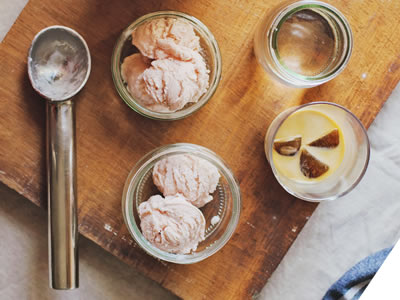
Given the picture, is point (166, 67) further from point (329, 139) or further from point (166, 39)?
point (329, 139)

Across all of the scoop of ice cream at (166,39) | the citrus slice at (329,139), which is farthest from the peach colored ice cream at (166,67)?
the citrus slice at (329,139)

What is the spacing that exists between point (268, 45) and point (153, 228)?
0.36 metres

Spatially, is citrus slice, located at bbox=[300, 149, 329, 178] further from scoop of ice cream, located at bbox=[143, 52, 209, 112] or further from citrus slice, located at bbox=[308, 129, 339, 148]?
scoop of ice cream, located at bbox=[143, 52, 209, 112]

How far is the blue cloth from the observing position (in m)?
0.89

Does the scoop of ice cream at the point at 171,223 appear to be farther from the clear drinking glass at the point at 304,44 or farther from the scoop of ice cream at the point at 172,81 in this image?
the clear drinking glass at the point at 304,44

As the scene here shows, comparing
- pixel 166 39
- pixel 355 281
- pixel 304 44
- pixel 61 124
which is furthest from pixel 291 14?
pixel 355 281

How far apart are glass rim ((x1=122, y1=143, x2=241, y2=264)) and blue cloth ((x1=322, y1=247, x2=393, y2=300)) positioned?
31 centimetres

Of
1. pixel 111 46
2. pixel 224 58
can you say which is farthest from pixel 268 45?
pixel 111 46

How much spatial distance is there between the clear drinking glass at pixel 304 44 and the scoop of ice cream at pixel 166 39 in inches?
4.9

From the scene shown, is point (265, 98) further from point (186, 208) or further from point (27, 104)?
point (27, 104)

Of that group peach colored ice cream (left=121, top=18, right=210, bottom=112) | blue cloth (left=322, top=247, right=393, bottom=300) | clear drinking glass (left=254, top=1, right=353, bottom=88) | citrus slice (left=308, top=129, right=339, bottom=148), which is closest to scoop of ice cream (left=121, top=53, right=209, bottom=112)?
peach colored ice cream (left=121, top=18, right=210, bottom=112)

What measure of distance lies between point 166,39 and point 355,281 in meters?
0.62

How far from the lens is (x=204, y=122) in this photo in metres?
0.78

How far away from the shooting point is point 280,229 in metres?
0.80
